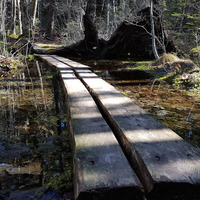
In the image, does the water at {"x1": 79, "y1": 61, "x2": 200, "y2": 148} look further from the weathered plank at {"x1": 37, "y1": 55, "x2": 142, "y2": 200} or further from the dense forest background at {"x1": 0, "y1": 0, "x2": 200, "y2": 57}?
the dense forest background at {"x1": 0, "y1": 0, "x2": 200, "y2": 57}

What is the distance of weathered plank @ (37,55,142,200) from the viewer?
0.98 metres

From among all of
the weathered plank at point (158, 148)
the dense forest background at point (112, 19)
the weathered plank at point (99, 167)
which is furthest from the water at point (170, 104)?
the dense forest background at point (112, 19)

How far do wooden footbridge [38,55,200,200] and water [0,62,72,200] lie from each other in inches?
11.0

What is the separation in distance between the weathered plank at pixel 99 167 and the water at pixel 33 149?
0.89 ft

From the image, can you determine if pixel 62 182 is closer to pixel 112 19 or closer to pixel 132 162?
pixel 132 162

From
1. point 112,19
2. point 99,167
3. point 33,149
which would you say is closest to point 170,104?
point 33,149

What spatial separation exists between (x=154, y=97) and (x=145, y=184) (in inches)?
103

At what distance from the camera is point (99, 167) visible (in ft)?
3.66

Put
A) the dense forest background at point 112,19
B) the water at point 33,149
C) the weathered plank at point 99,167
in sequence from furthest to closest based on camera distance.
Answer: the dense forest background at point 112,19 → the water at point 33,149 → the weathered plank at point 99,167

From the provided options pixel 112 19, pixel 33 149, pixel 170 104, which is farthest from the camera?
pixel 112 19

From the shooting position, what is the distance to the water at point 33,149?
1318 mm

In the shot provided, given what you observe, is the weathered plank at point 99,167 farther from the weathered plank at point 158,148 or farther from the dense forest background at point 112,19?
the dense forest background at point 112,19

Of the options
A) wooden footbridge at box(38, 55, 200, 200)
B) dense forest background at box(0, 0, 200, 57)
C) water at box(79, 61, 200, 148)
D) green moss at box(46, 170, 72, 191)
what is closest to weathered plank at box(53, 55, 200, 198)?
wooden footbridge at box(38, 55, 200, 200)

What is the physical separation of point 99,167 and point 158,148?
414mm
